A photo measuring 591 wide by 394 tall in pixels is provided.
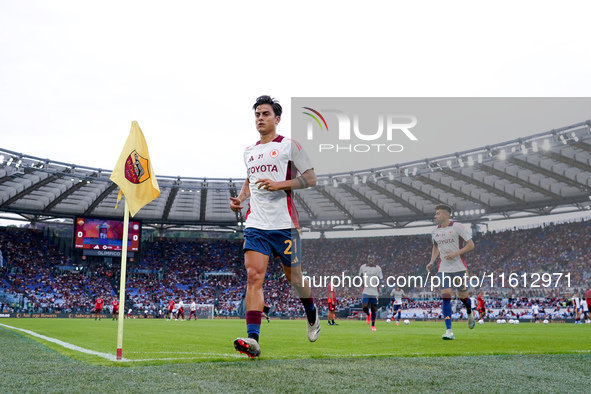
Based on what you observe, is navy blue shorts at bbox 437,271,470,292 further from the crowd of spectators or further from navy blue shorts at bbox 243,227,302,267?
the crowd of spectators

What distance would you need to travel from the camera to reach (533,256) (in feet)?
131

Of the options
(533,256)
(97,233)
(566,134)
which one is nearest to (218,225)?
(97,233)

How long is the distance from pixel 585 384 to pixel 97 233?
41.8m

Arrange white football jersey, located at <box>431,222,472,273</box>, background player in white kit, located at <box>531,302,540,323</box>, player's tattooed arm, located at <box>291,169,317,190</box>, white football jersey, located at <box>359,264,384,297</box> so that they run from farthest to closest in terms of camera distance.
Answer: background player in white kit, located at <box>531,302,540,323</box>
white football jersey, located at <box>359,264,384,297</box>
white football jersey, located at <box>431,222,472,273</box>
player's tattooed arm, located at <box>291,169,317,190</box>

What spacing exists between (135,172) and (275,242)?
5.39 ft

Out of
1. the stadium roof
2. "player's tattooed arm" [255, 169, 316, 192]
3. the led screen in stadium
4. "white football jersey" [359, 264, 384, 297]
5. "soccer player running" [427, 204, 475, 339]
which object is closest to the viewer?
"player's tattooed arm" [255, 169, 316, 192]

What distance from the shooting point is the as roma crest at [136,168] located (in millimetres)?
5277

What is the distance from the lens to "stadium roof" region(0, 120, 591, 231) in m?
31.5

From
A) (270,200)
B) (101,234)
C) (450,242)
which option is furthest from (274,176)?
(101,234)

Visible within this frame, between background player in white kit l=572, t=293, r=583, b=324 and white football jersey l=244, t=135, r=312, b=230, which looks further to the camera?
background player in white kit l=572, t=293, r=583, b=324

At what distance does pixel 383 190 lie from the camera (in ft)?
133

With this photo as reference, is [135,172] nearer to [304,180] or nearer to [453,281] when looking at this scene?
[304,180]

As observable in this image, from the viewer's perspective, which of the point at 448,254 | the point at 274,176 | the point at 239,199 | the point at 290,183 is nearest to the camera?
the point at 290,183

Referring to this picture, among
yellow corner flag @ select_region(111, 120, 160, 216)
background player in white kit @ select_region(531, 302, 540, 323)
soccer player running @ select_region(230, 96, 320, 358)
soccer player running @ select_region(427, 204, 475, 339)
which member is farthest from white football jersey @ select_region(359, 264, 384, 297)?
background player in white kit @ select_region(531, 302, 540, 323)
